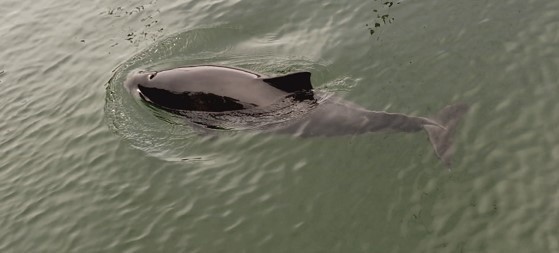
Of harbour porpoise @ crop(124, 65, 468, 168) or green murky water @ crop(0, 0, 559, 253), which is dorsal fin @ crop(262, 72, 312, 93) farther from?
green murky water @ crop(0, 0, 559, 253)

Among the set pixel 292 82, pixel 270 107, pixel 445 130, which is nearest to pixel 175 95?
pixel 270 107

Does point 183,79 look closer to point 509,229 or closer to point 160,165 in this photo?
point 160,165

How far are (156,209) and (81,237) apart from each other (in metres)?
1.30

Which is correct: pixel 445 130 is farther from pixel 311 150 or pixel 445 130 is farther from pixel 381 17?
pixel 381 17

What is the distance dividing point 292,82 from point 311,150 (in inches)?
49.3

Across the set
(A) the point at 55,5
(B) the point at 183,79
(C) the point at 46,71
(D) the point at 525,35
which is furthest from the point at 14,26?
(D) the point at 525,35

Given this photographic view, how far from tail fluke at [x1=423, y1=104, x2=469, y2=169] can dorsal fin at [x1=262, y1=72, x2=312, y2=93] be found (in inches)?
86.6

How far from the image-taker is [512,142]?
28.3 ft

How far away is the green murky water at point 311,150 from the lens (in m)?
7.96

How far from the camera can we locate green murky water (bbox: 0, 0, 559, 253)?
796 centimetres

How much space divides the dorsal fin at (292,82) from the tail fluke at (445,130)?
2200 mm

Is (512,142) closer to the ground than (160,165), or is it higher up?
closer to the ground

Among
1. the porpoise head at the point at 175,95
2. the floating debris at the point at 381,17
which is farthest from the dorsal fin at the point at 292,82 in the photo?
the floating debris at the point at 381,17

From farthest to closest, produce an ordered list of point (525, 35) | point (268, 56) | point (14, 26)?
1. point (14, 26)
2. point (268, 56)
3. point (525, 35)
